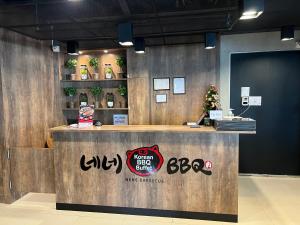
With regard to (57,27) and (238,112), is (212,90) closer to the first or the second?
(238,112)

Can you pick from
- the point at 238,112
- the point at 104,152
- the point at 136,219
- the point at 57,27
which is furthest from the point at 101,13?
the point at 238,112

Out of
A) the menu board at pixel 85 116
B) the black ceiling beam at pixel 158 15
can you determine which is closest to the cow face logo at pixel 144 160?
the menu board at pixel 85 116

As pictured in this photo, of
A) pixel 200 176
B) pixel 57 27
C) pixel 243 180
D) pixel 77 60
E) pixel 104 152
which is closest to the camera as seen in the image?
pixel 200 176

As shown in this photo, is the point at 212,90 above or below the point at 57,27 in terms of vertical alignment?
below

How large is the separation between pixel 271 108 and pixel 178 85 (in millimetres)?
1868

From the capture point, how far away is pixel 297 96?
4578mm

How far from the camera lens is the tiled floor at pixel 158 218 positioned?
305 centimetres

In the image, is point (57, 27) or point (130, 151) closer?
point (130, 151)

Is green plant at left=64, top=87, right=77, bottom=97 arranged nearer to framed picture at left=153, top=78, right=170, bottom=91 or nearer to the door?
framed picture at left=153, top=78, right=170, bottom=91

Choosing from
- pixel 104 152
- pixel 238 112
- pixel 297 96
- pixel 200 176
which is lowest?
pixel 200 176

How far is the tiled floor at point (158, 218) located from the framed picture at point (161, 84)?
2.38 m

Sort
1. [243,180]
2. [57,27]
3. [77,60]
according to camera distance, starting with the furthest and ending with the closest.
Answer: [77,60] < [243,180] < [57,27]

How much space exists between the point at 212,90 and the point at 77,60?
3.13m

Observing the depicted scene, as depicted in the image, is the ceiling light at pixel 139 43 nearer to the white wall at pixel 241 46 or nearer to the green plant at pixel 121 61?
the green plant at pixel 121 61
